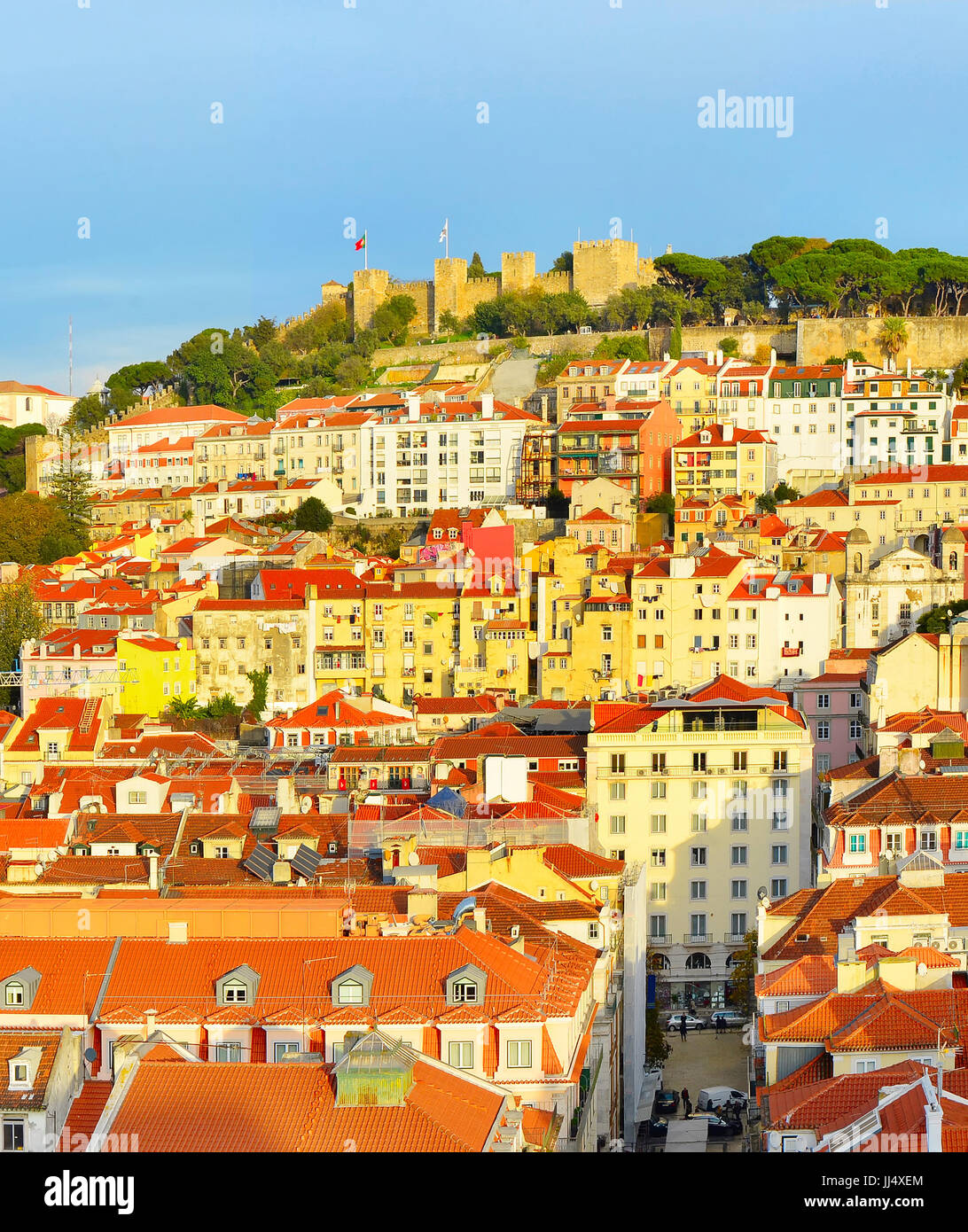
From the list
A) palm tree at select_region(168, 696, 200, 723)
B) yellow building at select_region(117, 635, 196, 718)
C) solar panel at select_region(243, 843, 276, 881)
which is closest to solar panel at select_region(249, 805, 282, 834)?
solar panel at select_region(243, 843, 276, 881)

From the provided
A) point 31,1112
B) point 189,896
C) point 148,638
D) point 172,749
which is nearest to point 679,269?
point 148,638

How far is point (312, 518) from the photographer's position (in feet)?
219

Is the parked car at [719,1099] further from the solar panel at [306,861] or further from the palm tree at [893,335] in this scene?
the palm tree at [893,335]

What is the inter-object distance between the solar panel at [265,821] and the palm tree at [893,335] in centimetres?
4872

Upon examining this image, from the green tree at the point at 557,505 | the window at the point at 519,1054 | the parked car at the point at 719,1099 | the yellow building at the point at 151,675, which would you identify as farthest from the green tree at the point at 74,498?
the window at the point at 519,1054

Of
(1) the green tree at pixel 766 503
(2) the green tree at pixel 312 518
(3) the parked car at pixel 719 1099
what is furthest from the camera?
(2) the green tree at pixel 312 518

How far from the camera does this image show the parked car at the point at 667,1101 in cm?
2667

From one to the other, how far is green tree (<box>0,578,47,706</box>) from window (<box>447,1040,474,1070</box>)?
37479 mm

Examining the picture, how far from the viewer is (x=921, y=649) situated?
45062mm

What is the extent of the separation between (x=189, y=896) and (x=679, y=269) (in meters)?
64.2

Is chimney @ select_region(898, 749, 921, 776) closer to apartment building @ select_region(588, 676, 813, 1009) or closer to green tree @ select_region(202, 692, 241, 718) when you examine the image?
apartment building @ select_region(588, 676, 813, 1009)

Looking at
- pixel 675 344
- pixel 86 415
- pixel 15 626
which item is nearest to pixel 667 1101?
pixel 15 626

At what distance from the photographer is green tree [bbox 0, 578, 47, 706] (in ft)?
182

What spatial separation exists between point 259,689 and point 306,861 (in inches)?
971
